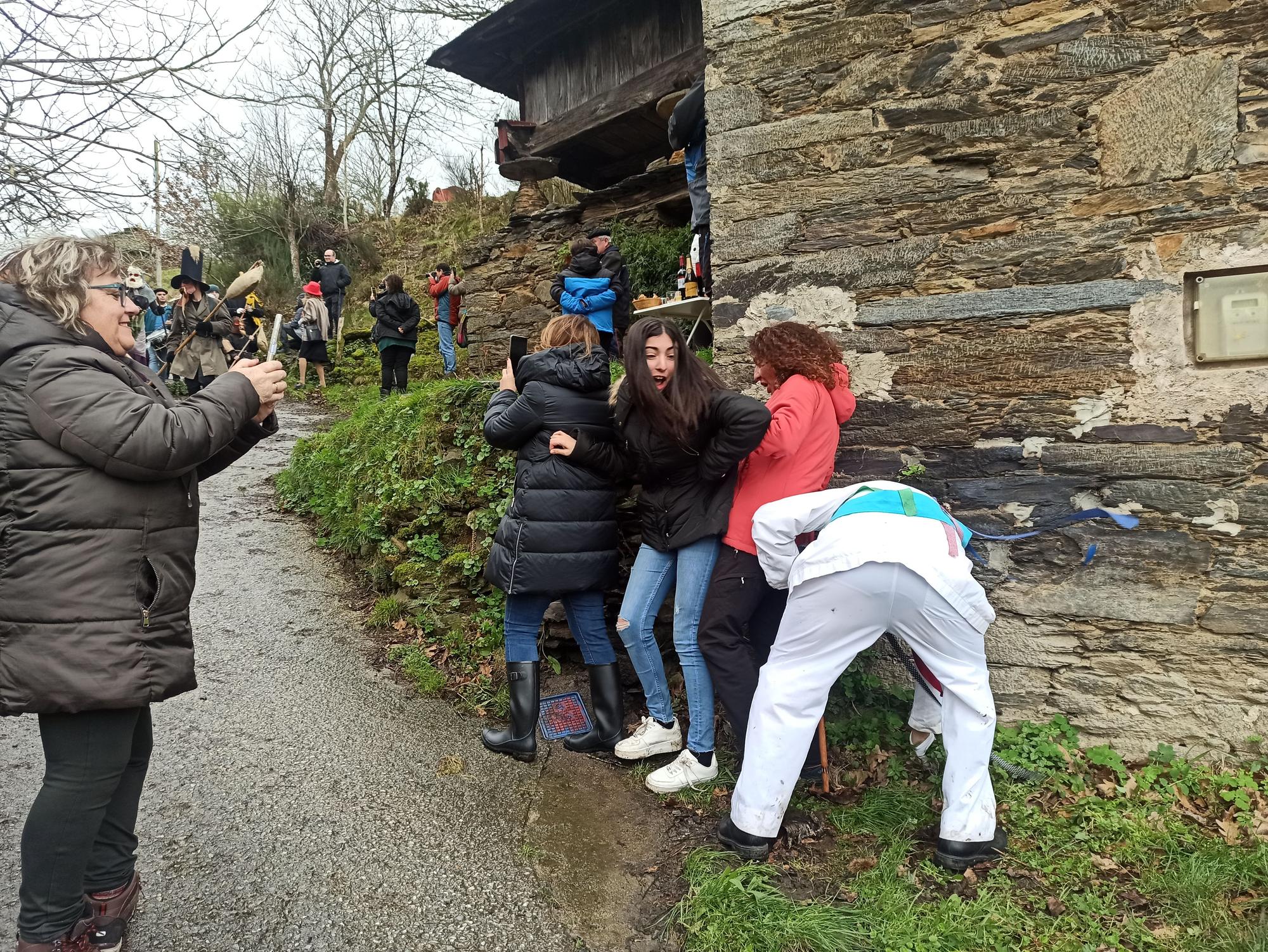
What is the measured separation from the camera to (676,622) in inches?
122

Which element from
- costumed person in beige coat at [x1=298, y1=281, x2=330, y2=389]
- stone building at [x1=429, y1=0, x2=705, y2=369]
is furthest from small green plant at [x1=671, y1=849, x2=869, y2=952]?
costumed person in beige coat at [x1=298, y1=281, x2=330, y2=389]

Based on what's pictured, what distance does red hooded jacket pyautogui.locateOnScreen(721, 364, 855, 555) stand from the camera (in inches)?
114

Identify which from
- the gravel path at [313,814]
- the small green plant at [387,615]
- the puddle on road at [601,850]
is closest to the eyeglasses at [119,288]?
the gravel path at [313,814]

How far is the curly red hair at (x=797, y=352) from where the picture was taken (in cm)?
298

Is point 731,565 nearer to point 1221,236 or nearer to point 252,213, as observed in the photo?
point 1221,236

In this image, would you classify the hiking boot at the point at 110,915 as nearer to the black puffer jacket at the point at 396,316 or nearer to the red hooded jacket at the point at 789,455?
the red hooded jacket at the point at 789,455

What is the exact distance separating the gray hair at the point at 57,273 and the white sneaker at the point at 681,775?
2529 mm

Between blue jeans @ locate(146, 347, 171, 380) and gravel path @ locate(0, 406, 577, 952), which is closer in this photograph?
gravel path @ locate(0, 406, 577, 952)

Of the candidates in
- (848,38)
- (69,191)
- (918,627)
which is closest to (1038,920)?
(918,627)

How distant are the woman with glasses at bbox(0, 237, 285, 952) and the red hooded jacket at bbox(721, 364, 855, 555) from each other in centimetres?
183

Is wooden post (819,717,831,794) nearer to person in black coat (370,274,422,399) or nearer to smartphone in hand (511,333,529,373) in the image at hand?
smartphone in hand (511,333,529,373)

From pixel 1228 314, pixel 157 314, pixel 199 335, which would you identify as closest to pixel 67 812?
pixel 1228 314

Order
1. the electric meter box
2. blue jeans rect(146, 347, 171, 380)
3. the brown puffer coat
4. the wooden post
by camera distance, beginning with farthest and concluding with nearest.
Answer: blue jeans rect(146, 347, 171, 380) → the wooden post → the electric meter box → the brown puffer coat

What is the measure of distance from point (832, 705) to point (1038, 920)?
3.86ft
